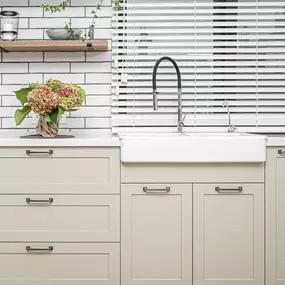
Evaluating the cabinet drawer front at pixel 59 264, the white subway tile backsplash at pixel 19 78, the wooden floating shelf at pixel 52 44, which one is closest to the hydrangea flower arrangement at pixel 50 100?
the wooden floating shelf at pixel 52 44

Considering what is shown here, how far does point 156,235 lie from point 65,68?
139 cm

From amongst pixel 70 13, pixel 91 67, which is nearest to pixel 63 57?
pixel 91 67

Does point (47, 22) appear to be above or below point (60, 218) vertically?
above

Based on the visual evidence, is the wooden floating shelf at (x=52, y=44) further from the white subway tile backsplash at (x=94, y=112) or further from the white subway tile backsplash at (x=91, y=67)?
the white subway tile backsplash at (x=94, y=112)

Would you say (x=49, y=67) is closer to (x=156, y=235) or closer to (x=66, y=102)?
(x=66, y=102)

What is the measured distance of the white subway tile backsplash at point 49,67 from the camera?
3.13 metres

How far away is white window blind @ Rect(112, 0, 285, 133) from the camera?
123 inches

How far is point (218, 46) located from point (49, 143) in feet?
4.83

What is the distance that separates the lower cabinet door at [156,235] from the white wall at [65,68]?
82 centimetres

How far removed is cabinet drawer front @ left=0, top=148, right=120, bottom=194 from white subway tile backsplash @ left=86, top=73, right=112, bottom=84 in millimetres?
788

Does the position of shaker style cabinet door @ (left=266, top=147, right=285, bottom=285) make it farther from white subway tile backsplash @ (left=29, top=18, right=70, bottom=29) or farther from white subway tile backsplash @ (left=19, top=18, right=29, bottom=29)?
white subway tile backsplash @ (left=19, top=18, right=29, bottom=29)

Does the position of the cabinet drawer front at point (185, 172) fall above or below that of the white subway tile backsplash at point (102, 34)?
below

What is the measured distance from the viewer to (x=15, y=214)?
99.0 inches

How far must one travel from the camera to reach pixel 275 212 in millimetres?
2531
